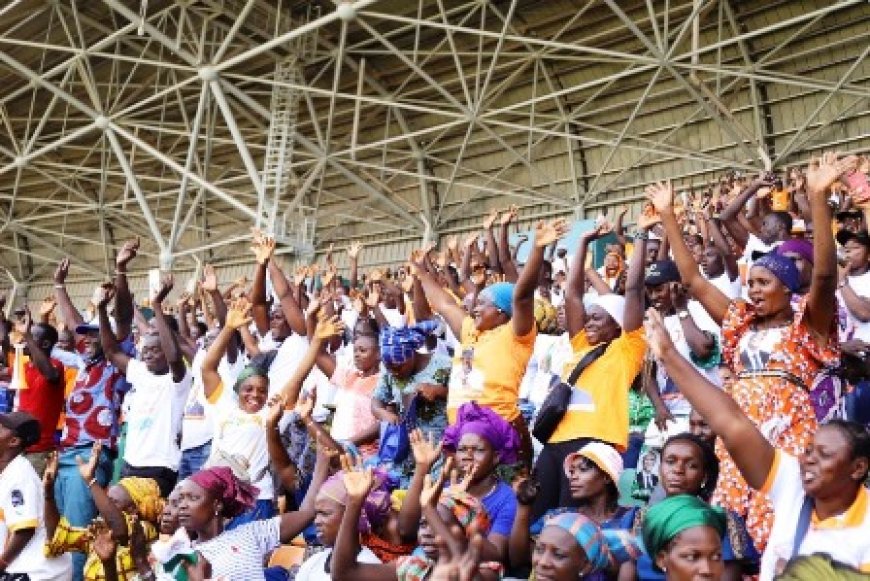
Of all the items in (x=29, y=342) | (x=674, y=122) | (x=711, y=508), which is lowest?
(x=711, y=508)

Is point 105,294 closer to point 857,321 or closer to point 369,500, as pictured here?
point 369,500

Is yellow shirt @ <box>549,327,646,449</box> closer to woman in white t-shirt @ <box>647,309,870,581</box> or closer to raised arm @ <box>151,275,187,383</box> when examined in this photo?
woman in white t-shirt @ <box>647,309,870,581</box>

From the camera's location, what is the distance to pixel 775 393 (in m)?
3.01

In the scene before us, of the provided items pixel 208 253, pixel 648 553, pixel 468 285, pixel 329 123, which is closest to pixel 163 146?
pixel 208 253

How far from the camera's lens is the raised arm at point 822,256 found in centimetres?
288

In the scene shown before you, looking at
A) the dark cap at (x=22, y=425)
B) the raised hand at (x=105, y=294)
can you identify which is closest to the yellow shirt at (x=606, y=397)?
the dark cap at (x=22, y=425)

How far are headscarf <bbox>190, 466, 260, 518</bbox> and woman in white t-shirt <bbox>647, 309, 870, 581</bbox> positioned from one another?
1972mm

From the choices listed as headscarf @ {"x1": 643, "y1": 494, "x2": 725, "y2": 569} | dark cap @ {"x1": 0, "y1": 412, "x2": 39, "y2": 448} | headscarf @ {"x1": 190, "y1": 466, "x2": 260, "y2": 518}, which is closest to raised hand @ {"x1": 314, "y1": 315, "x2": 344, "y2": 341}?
headscarf @ {"x1": 190, "y1": 466, "x2": 260, "y2": 518}

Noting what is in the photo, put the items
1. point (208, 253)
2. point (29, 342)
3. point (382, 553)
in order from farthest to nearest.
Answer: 1. point (208, 253)
2. point (29, 342)
3. point (382, 553)

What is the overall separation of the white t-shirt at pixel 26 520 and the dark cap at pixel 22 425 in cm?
17

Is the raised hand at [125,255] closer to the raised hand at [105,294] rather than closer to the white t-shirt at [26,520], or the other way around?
the raised hand at [105,294]

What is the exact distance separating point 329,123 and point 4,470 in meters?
15.3

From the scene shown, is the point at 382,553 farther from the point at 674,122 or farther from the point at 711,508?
the point at 674,122

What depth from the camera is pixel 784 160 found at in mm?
15641
